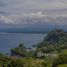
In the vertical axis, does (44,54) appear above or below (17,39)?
below

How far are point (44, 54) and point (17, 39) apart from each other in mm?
2710

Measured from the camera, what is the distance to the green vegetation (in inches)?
296

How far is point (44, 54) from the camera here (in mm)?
8875

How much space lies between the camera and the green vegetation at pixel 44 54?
7.51m

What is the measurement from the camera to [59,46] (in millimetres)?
9992

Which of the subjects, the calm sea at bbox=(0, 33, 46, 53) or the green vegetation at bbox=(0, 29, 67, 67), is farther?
the calm sea at bbox=(0, 33, 46, 53)

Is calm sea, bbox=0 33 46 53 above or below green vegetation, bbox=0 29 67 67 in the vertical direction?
above

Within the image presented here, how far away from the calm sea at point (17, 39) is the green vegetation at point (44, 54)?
0.94ft

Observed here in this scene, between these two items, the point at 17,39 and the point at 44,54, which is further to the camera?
the point at 17,39

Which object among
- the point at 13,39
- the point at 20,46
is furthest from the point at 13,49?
the point at 13,39

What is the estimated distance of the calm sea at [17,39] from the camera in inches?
425

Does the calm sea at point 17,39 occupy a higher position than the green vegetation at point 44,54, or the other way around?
the calm sea at point 17,39

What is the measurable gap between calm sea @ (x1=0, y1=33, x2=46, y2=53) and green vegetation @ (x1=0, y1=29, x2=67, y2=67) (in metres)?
0.29

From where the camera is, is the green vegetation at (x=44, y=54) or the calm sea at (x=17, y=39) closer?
the green vegetation at (x=44, y=54)
